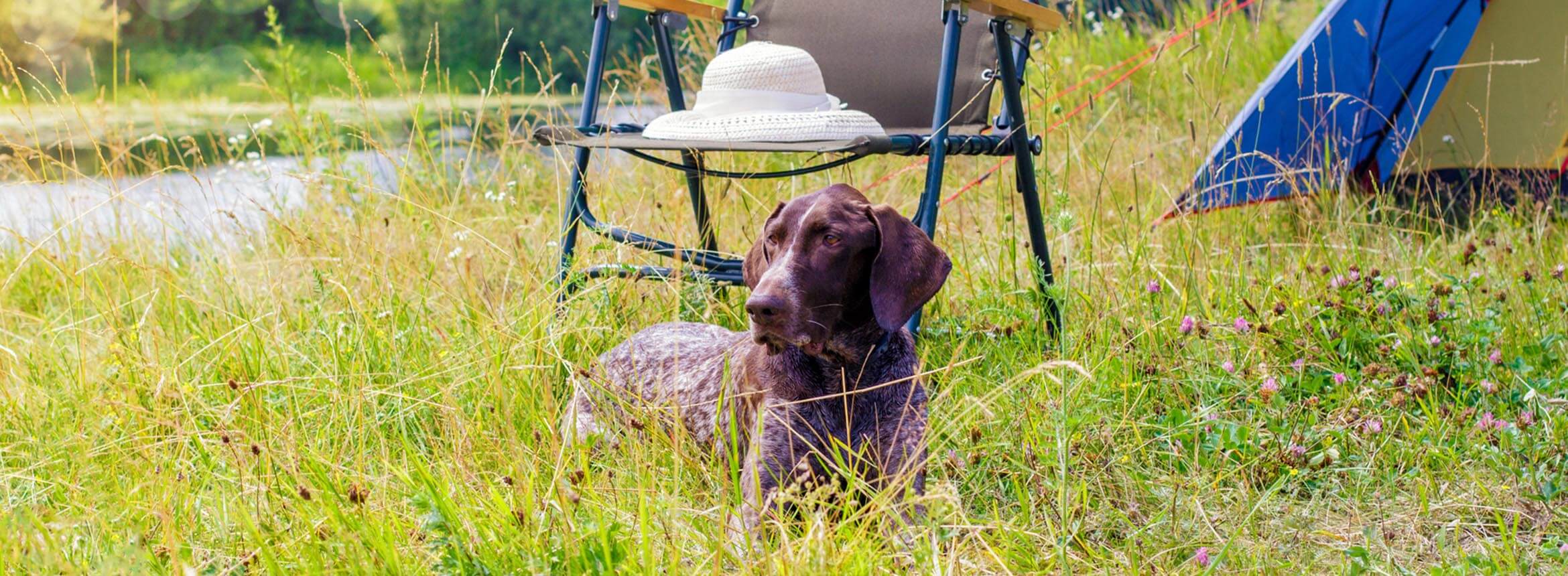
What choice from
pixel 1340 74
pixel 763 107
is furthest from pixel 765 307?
pixel 1340 74

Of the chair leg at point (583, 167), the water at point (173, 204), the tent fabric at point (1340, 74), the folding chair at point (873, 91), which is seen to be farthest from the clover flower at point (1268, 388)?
the water at point (173, 204)

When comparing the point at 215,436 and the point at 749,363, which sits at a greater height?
the point at 749,363

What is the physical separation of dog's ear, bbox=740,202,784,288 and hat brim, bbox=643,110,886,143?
45cm

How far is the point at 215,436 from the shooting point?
7.89 feet

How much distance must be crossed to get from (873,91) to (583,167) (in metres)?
0.90

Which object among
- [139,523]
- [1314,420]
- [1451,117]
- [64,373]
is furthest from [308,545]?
[1451,117]

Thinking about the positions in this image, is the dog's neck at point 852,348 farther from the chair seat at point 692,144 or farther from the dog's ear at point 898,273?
the chair seat at point 692,144

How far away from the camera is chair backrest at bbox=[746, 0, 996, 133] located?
3.25 metres

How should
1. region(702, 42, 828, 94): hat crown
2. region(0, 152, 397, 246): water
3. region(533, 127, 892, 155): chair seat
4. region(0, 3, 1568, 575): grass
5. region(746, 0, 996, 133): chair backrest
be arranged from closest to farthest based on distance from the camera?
region(0, 3, 1568, 575): grass < region(533, 127, 892, 155): chair seat < region(702, 42, 828, 94): hat crown < region(746, 0, 996, 133): chair backrest < region(0, 152, 397, 246): water

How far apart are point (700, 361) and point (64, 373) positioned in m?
1.53

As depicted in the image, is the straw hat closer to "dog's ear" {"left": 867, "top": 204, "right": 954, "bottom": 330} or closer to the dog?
the dog

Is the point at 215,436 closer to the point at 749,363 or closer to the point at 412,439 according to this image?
the point at 412,439

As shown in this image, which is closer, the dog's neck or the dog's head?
the dog's head

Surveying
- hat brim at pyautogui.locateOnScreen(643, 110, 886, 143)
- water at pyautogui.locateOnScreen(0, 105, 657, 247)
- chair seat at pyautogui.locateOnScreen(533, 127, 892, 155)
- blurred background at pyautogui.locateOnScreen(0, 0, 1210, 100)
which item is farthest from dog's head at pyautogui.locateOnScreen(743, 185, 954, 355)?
blurred background at pyautogui.locateOnScreen(0, 0, 1210, 100)
